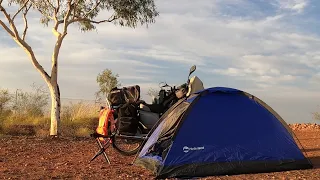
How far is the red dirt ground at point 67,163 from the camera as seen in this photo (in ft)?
26.7

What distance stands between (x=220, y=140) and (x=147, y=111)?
349 cm

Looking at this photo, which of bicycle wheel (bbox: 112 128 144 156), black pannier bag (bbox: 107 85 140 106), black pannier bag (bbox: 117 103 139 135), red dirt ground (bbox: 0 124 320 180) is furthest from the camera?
black pannier bag (bbox: 107 85 140 106)

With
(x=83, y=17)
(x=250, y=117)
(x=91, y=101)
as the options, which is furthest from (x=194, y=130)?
(x=91, y=101)

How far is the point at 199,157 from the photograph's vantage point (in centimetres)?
848

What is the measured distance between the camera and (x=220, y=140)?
8.76 m

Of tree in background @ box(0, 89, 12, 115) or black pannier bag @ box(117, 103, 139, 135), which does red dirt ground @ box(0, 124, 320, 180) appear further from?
tree in background @ box(0, 89, 12, 115)

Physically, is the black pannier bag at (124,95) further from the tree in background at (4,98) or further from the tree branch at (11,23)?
the tree in background at (4,98)

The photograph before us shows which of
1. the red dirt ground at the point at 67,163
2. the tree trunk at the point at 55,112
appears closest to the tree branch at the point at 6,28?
the tree trunk at the point at 55,112

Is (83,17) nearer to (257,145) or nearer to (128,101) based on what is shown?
(128,101)

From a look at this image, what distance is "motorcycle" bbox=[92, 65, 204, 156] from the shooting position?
11.1 meters

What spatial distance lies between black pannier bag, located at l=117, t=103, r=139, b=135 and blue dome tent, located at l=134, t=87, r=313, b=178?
191 centimetres

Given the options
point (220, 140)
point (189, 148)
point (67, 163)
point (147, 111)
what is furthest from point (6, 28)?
point (220, 140)

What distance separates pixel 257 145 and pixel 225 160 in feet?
2.49

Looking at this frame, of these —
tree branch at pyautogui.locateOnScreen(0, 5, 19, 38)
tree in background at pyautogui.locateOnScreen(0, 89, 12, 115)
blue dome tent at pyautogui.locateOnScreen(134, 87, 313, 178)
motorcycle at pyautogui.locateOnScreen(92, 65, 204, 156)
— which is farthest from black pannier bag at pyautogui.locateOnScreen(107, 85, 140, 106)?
tree in background at pyautogui.locateOnScreen(0, 89, 12, 115)
